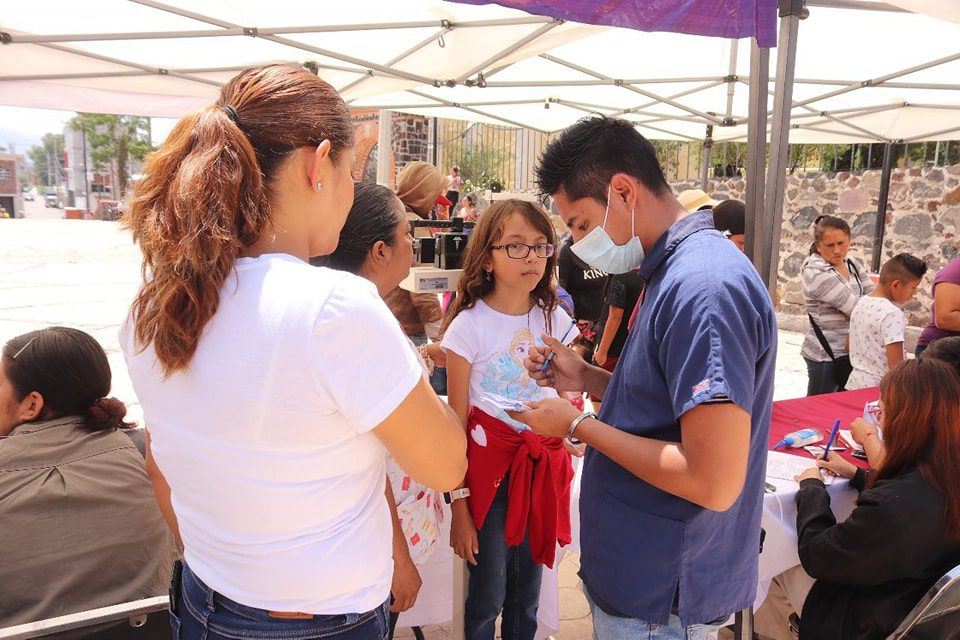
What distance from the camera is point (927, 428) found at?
71.9 inches

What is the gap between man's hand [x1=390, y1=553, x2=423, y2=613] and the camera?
1430 millimetres

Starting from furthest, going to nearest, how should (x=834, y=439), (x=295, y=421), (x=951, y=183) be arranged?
1. (x=951, y=183)
2. (x=834, y=439)
3. (x=295, y=421)

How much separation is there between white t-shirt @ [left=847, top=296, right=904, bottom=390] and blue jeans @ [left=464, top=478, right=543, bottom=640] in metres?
2.43

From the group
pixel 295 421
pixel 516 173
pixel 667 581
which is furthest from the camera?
pixel 516 173

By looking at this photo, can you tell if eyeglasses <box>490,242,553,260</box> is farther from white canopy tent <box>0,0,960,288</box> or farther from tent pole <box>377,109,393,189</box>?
tent pole <box>377,109,393,189</box>

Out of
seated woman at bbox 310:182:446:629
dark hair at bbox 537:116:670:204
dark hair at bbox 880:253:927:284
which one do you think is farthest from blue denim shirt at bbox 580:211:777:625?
dark hair at bbox 880:253:927:284

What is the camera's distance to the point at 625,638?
134 centimetres

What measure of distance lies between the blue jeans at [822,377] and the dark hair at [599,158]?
3.36m

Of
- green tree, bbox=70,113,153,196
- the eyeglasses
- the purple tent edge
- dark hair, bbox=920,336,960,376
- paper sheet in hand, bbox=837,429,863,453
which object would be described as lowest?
paper sheet in hand, bbox=837,429,863,453

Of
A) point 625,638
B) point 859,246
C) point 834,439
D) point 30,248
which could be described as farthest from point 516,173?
point 625,638

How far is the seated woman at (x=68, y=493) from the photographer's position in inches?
62.2

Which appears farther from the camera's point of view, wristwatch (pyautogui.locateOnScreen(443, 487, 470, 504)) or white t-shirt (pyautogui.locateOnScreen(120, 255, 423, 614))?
wristwatch (pyautogui.locateOnScreen(443, 487, 470, 504))

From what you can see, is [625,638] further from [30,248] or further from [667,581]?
[30,248]

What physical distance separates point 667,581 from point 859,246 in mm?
9354
